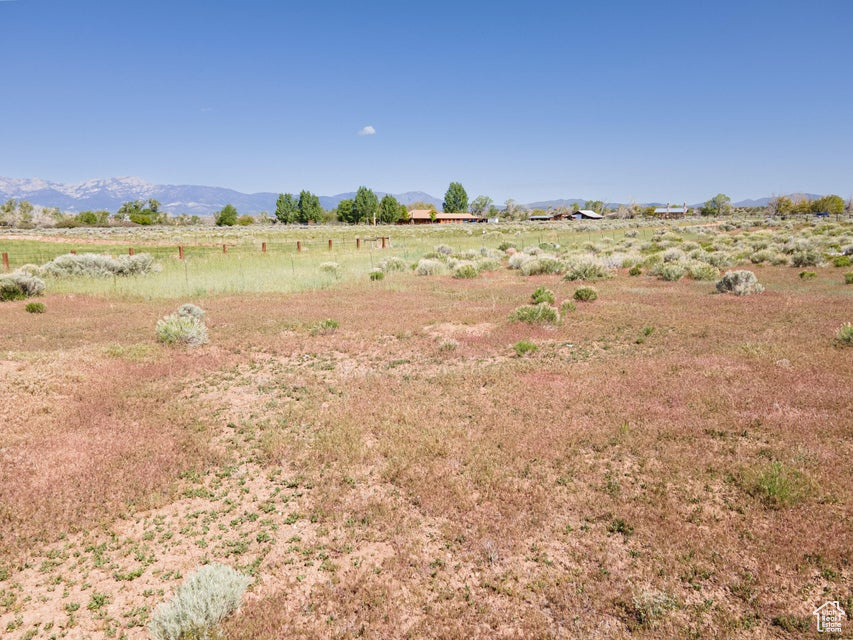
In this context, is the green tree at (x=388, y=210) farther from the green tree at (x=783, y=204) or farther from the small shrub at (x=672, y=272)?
the small shrub at (x=672, y=272)

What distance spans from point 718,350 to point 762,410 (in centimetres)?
354

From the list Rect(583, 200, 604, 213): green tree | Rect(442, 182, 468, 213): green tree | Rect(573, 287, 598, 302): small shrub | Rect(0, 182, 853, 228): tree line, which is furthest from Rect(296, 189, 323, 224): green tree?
Rect(573, 287, 598, 302): small shrub

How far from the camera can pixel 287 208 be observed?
131 m

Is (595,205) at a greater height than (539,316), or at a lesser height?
greater

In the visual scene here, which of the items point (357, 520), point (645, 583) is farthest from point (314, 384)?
point (645, 583)

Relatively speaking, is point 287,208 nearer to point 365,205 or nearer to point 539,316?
point 365,205

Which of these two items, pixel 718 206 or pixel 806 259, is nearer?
pixel 806 259

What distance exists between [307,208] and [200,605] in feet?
443

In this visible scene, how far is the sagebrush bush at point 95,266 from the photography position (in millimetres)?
23562

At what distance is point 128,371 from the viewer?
9.80 m

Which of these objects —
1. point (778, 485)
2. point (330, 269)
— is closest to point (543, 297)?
point (778, 485)

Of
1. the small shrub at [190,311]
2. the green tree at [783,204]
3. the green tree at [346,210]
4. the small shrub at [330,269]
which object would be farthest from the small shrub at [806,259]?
the green tree at [783,204]

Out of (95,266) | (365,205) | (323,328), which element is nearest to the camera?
(323,328)

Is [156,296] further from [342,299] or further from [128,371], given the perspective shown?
[128,371]
